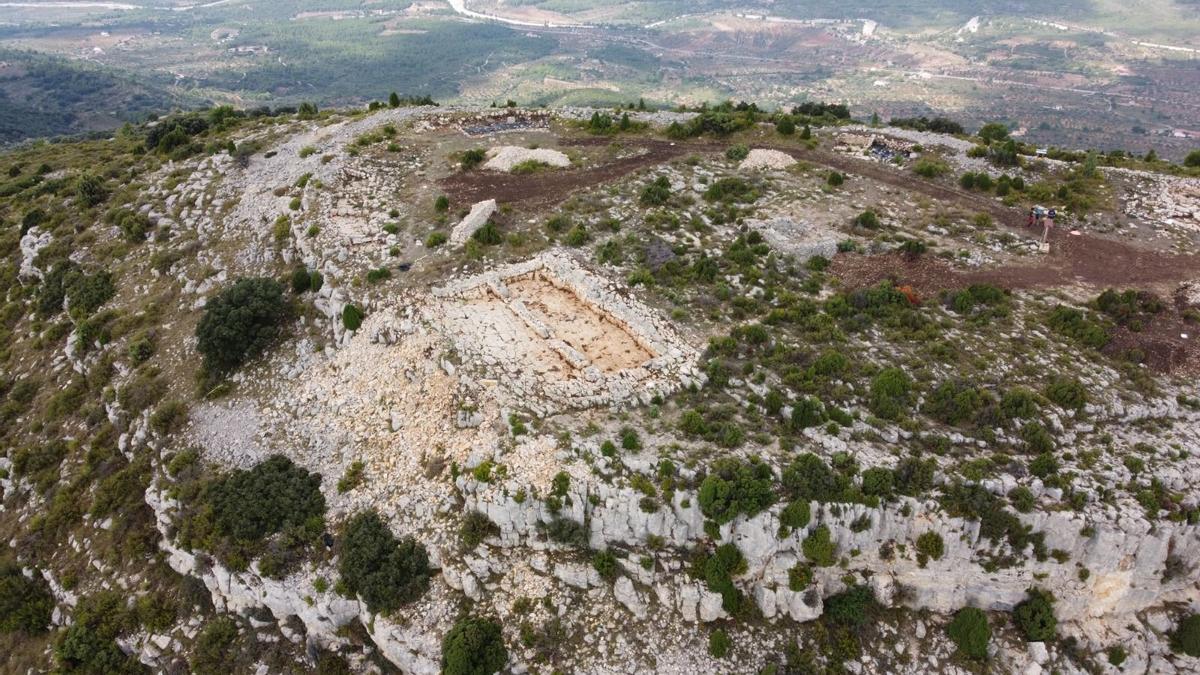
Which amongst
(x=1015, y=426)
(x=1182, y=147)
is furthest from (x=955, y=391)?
(x=1182, y=147)

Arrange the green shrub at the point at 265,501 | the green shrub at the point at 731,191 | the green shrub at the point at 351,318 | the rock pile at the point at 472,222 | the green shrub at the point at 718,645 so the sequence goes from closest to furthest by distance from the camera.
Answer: the green shrub at the point at 718,645
the green shrub at the point at 265,501
the green shrub at the point at 351,318
the rock pile at the point at 472,222
the green shrub at the point at 731,191

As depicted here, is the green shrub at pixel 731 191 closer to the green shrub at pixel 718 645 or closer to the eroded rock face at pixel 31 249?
the green shrub at pixel 718 645

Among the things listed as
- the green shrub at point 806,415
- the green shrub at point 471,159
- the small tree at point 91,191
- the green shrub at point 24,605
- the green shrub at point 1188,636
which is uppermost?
the green shrub at point 471,159

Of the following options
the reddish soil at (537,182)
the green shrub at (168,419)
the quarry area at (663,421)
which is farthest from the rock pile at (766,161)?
the green shrub at (168,419)

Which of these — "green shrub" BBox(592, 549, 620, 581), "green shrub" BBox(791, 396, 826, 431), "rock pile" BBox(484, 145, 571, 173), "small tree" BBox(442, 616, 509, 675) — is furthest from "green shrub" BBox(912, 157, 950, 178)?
"small tree" BBox(442, 616, 509, 675)

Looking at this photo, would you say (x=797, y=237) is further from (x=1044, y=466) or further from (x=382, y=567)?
(x=382, y=567)

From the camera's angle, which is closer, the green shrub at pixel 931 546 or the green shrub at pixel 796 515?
the green shrub at pixel 796 515

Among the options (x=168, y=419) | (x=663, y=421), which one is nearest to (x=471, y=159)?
(x=168, y=419)

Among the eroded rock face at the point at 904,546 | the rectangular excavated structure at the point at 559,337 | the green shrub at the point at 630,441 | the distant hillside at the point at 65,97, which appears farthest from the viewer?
the distant hillside at the point at 65,97
